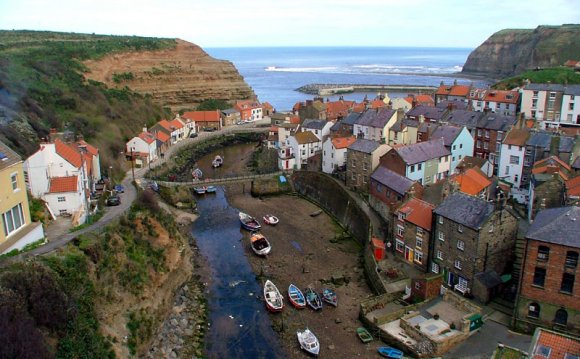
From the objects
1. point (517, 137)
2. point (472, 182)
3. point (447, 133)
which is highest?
point (517, 137)

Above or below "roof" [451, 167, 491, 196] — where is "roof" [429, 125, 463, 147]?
above

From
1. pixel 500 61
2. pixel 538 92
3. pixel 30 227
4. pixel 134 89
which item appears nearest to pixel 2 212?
pixel 30 227

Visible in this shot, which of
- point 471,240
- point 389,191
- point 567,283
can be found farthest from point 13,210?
point 567,283

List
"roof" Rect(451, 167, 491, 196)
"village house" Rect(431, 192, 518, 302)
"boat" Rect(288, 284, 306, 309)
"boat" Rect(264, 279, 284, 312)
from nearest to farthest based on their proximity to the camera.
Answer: "village house" Rect(431, 192, 518, 302)
"boat" Rect(264, 279, 284, 312)
"boat" Rect(288, 284, 306, 309)
"roof" Rect(451, 167, 491, 196)

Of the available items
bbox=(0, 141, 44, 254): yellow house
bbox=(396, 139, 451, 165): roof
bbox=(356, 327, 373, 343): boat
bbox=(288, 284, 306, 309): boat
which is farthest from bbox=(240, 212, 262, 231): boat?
bbox=(0, 141, 44, 254): yellow house

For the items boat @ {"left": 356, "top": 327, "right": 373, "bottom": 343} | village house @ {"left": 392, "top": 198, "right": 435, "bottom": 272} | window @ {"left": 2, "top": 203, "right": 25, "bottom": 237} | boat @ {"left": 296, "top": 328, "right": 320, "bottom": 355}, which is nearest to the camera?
window @ {"left": 2, "top": 203, "right": 25, "bottom": 237}

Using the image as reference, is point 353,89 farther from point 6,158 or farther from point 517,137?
point 6,158

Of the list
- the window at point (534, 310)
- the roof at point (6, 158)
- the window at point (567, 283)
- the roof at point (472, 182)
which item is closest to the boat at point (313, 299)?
the window at point (534, 310)

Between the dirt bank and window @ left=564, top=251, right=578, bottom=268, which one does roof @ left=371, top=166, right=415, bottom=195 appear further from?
window @ left=564, top=251, right=578, bottom=268
